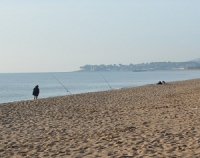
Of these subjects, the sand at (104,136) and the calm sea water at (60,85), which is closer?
the sand at (104,136)

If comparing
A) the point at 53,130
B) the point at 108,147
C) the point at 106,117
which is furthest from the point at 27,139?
the point at 106,117

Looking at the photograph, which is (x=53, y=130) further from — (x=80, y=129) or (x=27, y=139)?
(x=27, y=139)

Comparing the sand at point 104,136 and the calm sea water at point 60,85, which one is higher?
the sand at point 104,136

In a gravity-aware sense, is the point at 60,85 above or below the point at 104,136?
below

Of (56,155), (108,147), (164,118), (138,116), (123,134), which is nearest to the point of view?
(56,155)

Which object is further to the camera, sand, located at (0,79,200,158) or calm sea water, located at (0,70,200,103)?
calm sea water, located at (0,70,200,103)

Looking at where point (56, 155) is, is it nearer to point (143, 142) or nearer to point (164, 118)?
point (143, 142)

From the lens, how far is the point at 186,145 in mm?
8164

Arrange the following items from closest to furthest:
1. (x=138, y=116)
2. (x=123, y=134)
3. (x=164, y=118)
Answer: (x=123, y=134), (x=164, y=118), (x=138, y=116)

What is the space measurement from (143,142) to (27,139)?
3070 millimetres

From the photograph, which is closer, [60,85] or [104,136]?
[104,136]

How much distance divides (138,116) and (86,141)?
488 cm

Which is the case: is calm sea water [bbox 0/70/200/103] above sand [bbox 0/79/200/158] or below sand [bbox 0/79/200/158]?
below

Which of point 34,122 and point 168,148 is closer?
point 168,148
